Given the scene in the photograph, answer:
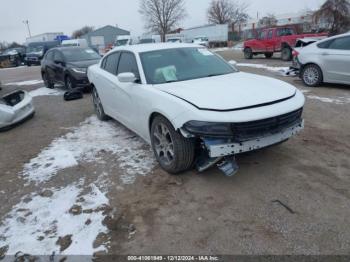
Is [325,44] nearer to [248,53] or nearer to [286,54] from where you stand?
[286,54]

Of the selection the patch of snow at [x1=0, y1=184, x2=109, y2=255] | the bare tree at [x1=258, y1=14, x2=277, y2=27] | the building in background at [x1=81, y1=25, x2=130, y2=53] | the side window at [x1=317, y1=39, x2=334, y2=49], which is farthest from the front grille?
the building in background at [x1=81, y1=25, x2=130, y2=53]

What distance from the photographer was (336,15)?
24031 mm

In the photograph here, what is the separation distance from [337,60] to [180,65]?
5529mm

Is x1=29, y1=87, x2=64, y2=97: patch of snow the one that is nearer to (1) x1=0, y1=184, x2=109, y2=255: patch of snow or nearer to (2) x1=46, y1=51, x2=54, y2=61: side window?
(2) x1=46, y1=51, x2=54, y2=61: side window

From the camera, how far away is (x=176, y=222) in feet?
9.92

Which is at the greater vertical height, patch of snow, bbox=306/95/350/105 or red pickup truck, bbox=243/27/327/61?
red pickup truck, bbox=243/27/327/61

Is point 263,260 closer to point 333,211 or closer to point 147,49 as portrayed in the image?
point 333,211

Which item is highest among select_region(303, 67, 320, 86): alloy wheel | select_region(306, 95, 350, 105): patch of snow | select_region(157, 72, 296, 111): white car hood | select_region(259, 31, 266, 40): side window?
select_region(259, 31, 266, 40): side window

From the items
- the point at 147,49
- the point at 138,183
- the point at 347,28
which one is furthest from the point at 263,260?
the point at 347,28

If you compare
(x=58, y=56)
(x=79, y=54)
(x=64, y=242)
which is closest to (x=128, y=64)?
(x=64, y=242)

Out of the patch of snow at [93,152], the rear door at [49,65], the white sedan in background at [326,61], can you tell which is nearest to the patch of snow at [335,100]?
the white sedan in background at [326,61]

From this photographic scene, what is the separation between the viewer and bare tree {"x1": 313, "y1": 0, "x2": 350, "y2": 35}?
23.8 metres

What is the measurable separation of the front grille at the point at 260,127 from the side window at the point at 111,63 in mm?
2885

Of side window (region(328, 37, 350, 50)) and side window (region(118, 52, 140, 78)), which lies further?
side window (region(328, 37, 350, 50))
